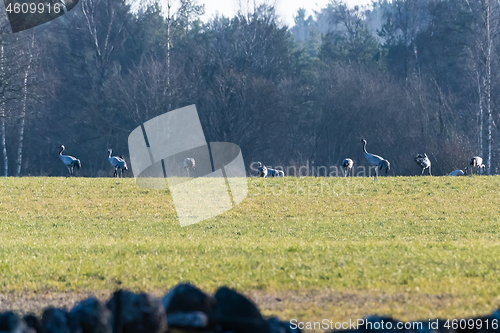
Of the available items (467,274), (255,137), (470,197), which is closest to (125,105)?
(255,137)

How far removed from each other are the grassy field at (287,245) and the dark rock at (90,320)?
279cm

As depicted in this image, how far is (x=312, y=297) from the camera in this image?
28.9 ft

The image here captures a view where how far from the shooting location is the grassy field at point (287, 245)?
8.95 meters

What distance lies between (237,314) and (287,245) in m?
8.00

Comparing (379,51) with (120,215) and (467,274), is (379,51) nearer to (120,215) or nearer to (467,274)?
(120,215)

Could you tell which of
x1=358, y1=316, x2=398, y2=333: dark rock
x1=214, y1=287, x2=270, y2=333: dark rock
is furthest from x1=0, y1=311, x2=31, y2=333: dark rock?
x1=358, y1=316, x2=398, y2=333: dark rock

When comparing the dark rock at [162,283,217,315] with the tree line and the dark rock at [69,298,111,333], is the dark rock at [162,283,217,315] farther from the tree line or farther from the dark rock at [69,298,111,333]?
the tree line

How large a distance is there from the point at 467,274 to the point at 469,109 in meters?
48.5

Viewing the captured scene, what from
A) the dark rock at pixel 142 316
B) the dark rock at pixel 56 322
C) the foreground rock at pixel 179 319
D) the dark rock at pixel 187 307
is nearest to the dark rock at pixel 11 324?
the foreground rock at pixel 179 319

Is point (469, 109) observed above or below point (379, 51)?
below

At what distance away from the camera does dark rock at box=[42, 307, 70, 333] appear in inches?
238

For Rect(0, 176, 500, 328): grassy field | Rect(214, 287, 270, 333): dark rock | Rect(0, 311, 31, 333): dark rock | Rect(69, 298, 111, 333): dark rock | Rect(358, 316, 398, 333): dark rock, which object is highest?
Rect(0, 311, 31, 333): dark rock

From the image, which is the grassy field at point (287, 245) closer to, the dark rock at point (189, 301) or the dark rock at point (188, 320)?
the dark rock at point (189, 301)

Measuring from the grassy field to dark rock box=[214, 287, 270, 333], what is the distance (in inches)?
65.3
